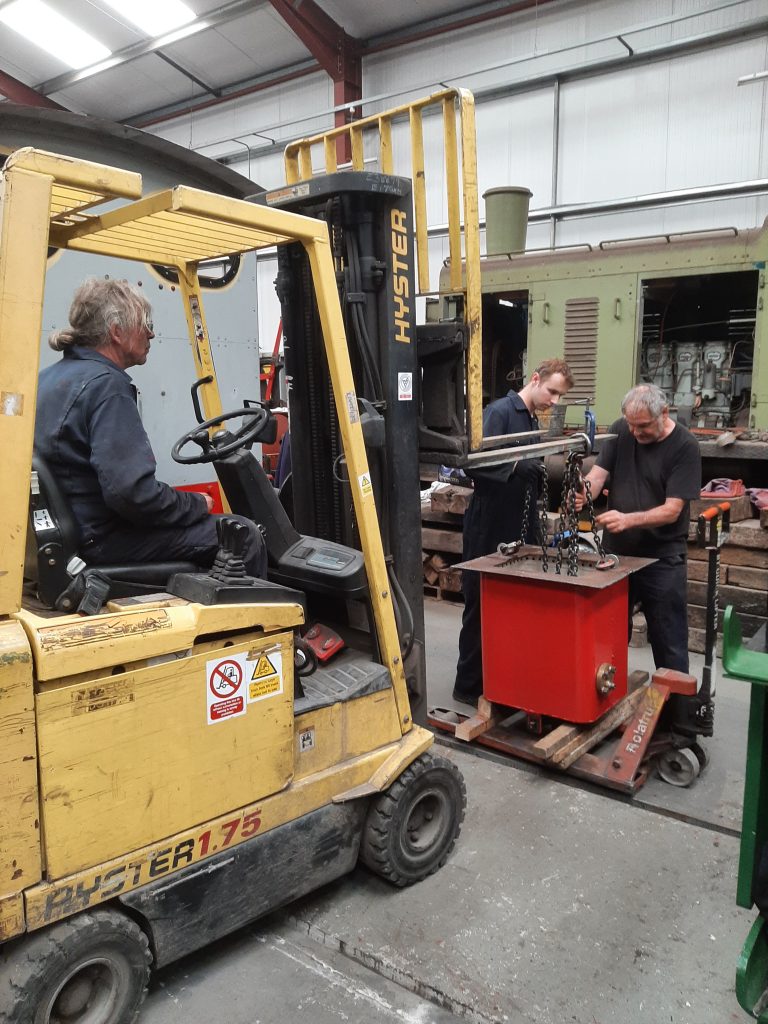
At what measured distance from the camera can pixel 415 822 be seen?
302 cm

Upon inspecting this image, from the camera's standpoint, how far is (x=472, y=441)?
323 centimetres

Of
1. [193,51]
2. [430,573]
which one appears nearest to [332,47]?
[193,51]

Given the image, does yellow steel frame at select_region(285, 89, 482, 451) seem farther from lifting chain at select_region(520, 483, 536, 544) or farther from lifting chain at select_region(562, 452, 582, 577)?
lifting chain at select_region(520, 483, 536, 544)

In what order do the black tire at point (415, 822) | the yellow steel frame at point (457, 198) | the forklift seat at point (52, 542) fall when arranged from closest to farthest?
the forklift seat at point (52, 542)
the black tire at point (415, 822)
the yellow steel frame at point (457, 198)

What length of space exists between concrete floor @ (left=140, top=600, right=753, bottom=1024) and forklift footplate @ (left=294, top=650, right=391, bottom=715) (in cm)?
82

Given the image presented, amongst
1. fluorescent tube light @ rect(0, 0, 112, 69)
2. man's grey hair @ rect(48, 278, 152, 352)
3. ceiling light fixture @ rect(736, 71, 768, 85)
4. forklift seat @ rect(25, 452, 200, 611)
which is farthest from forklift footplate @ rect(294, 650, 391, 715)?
fluorescent tube light @ rect(0, 0, 112, 69)

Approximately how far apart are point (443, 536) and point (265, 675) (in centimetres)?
443

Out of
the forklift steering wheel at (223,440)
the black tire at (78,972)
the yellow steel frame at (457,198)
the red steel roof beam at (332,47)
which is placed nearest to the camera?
the black tire at (78,972)

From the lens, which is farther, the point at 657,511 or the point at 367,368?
the point at 657,511

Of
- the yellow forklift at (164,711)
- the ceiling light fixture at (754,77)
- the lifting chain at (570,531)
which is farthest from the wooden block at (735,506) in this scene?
the ceiling light fixture at (754,77)

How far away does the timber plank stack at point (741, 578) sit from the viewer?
556 cm

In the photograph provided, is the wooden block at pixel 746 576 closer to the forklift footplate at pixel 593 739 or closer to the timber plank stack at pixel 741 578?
the timber plank stack at pixel 741 578

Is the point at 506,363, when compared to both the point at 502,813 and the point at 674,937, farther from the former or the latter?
the point at 674,937

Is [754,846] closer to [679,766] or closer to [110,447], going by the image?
[679,766]
